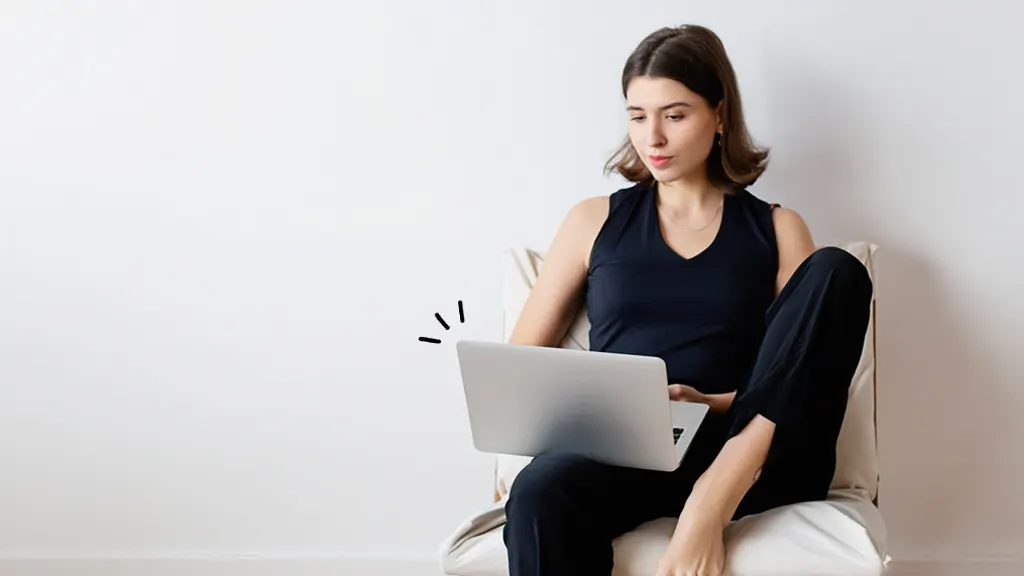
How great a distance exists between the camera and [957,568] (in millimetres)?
→ 2373

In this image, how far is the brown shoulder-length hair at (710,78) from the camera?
198 cm

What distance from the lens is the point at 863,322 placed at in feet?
5.49

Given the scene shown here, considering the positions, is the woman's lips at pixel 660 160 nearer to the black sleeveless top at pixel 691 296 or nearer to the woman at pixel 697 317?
the woman at pixel 697 317

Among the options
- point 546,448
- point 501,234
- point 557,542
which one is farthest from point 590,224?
point 557,542

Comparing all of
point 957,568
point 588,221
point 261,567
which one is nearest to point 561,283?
point 588,221

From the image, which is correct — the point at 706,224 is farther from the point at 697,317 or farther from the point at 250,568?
the point at 250,568

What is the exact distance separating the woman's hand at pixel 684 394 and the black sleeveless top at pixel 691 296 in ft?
0.13

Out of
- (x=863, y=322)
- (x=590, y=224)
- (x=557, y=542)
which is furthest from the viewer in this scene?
(x=590, y=224)

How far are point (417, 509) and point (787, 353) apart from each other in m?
1.07

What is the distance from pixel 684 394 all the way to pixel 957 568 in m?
0.89

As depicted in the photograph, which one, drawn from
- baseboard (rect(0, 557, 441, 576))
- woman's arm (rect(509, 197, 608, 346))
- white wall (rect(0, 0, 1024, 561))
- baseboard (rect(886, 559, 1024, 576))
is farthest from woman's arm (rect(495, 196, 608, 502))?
baseboard (rect(886, 559, 1024, 576))

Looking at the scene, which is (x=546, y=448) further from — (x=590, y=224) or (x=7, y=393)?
(x=7, y=393)

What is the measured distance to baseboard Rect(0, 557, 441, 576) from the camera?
8.05 ft

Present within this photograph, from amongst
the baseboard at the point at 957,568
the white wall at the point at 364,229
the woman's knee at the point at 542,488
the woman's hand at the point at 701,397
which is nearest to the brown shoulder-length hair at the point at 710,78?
the white wall at the point at 364,229
